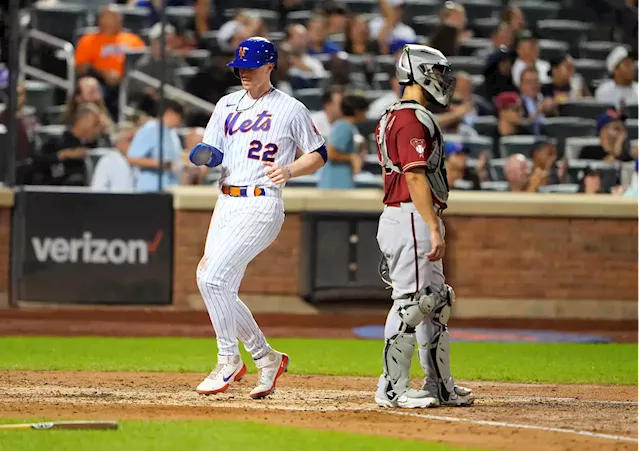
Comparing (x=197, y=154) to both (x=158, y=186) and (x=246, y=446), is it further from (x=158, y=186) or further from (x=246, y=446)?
(x=158, y=186)

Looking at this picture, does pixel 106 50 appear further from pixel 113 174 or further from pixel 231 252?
pixel 231 252

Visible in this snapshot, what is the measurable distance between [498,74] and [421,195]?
10302mm

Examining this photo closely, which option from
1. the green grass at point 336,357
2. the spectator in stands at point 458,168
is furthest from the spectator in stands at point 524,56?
the green grass at point 336,357

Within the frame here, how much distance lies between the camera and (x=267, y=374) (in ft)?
24.8

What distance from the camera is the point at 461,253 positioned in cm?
1415

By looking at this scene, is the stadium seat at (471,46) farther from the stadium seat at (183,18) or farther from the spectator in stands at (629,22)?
the stadium seat at (183,18)

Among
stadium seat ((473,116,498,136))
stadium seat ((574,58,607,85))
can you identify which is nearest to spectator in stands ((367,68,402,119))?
stadium seat ((473,116,498,136))

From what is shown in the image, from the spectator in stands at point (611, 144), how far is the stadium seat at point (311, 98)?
126 inches

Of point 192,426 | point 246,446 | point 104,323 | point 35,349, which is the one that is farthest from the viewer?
point 104,323

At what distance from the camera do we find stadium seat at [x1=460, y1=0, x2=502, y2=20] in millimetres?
19375

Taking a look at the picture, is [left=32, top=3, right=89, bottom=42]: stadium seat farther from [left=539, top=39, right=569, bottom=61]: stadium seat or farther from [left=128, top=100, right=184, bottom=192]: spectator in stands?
[left=539, top=39, right=569, bottom=61]: stadium seat

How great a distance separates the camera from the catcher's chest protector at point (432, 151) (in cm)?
699

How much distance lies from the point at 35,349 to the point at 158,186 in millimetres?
3442

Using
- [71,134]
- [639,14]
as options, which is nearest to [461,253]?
[71,134]
